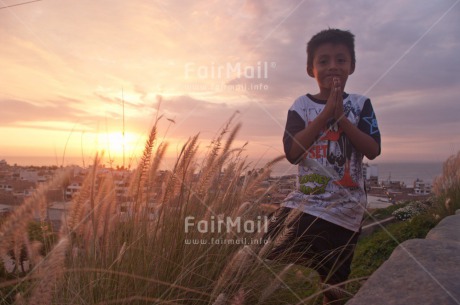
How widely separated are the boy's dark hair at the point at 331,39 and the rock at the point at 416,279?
1.40m

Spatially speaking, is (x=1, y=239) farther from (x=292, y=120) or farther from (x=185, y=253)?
(x=292, y=120)

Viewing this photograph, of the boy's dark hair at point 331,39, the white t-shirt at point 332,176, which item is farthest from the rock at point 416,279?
the boy's dark hair at point 331,39

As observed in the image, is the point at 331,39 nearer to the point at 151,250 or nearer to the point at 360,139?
the point at 360,139

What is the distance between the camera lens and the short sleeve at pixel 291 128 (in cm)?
239

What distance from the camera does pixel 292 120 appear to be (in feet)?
8.23

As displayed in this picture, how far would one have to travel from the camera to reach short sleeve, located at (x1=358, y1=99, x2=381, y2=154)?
2451 mm

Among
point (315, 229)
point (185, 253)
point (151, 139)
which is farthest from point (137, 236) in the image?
point (315, 229)

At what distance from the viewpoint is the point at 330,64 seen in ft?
8.58

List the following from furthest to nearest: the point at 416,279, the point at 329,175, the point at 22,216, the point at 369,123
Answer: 1. the point at 369,123
2. the point at 329,175
3. the point at 416,279
4. the point at 22,216

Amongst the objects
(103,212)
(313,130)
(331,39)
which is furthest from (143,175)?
(331,39)

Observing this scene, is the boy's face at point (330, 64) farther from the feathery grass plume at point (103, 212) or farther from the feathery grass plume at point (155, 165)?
the feathery grass plume at point (103, 212)

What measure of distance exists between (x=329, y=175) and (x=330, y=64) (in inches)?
27.4

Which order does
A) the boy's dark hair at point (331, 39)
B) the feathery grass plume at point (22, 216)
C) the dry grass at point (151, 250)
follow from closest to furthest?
1. the feathery grass plume at point (22, 216)
2. the dry grass at point (151, 250)
3. the boy's dark hair at point (331, 39)

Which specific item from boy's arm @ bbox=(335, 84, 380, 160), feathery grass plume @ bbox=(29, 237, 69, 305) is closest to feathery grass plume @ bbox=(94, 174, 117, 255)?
feathery grass plume @ bbox=(29, 237, 69, 305)
